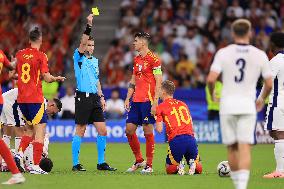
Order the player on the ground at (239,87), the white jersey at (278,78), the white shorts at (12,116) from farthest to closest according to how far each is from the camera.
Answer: the white shorts at (12,116) → the white jersey at (278,78) → the player on the ground at (239,87)

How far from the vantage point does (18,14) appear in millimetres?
29375

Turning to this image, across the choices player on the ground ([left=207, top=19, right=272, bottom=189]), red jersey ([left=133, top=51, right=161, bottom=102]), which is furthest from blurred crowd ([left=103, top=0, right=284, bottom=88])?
player on the ground ([left=207, top=19, right=272, bottom=189])

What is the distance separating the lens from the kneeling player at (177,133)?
14.1 m

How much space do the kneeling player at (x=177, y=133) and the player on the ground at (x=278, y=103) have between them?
4.14 feet

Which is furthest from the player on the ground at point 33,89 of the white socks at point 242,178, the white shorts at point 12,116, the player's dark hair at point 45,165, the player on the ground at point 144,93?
the white socks at point 242,178

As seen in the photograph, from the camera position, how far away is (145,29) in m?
28.4

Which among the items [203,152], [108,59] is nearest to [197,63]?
[108,59]

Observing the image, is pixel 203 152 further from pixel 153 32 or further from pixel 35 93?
pixel 153 32

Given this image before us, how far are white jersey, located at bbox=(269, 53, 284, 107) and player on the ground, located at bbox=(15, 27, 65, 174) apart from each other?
3.67 meters

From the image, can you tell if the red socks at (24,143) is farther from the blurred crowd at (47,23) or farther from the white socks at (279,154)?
the blurred crowd at (47,23)

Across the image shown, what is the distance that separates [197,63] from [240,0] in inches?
128

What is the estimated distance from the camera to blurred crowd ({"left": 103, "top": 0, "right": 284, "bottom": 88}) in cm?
2697

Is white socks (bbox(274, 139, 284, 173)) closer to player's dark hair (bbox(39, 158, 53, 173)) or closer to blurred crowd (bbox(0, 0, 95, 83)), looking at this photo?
player's dark hair (bbox(39, 158, 53, 173))

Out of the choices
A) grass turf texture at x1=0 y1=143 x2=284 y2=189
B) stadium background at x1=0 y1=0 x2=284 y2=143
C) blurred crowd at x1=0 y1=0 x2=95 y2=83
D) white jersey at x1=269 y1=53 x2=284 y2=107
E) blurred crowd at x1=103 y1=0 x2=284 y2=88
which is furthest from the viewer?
blurred crowd at x1=0 y1=0 x2=95 y2=83
